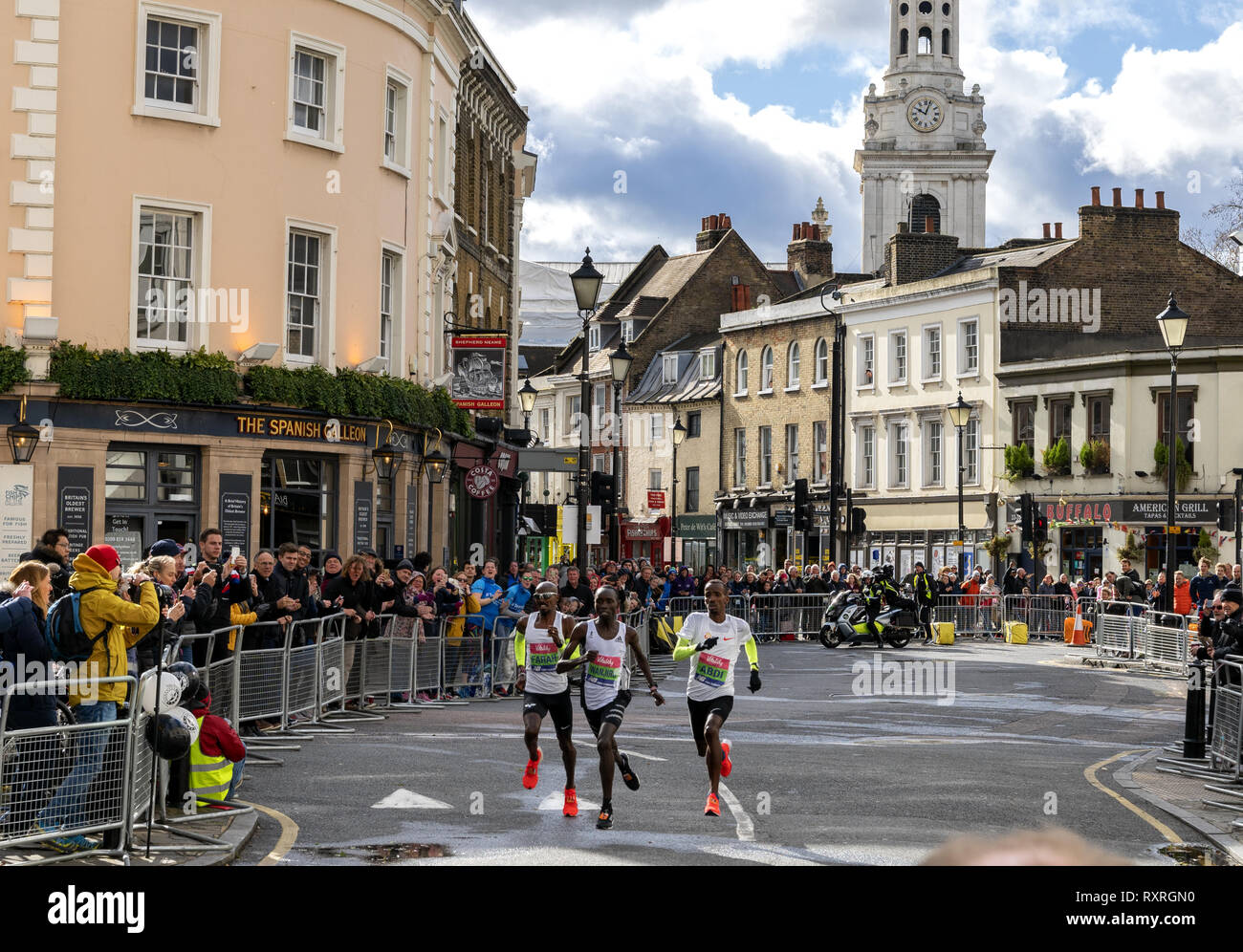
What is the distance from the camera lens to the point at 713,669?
13.5 metres

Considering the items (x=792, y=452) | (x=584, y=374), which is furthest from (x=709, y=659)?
(x=792, y=452)

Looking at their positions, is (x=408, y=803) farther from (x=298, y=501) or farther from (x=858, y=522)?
(x=858, y=522)

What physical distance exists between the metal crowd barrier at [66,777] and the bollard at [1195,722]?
1050cm

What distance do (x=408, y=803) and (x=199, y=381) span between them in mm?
13997

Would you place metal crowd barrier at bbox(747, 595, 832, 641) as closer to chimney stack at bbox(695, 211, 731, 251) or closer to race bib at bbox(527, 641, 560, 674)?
race bib at bbox(527, 641, 560, 674)

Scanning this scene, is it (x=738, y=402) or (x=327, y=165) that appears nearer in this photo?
(x=327, y=165)

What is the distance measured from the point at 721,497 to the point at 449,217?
35.3m

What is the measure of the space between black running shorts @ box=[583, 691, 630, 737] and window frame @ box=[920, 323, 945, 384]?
4476 centimetres

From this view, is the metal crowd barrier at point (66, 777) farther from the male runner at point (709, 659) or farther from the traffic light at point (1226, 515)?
the traffic light at point (1226, 515)

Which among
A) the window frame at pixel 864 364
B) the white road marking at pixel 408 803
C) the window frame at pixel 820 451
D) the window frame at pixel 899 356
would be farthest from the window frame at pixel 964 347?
the white road marking at pixel 408 803

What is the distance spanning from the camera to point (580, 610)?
22.6 m

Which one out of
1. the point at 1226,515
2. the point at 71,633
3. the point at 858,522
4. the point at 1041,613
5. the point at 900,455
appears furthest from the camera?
the point at 900,455
